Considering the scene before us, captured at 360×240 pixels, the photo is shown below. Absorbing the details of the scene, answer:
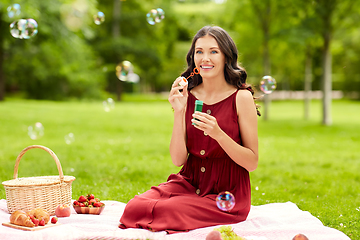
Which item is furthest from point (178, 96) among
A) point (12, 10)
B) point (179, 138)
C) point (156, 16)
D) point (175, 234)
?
point (12, 10)

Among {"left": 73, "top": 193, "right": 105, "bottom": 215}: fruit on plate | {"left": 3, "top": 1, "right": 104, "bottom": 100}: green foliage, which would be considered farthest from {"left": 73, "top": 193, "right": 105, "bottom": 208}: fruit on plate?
{"left": 3, "top": 1, "right": 104, "bottom": 100}: green foliage

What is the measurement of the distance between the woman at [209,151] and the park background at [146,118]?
126 centimetres

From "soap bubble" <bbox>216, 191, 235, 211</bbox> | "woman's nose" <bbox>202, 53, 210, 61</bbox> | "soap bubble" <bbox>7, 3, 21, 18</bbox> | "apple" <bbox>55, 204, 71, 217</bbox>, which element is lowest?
"apple" <bbox>55, 204, 71, 217</bbox>

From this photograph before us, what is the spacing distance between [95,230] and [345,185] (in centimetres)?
404

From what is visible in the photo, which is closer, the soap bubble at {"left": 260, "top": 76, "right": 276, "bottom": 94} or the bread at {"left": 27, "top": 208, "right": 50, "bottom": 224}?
the bread at {"left": 27, "top": 208, "right": 50, "bottom": 224}

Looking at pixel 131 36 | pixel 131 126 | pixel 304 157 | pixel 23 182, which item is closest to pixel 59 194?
pixel 23 182

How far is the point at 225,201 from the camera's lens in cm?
315

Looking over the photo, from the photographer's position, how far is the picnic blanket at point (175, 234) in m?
3.14

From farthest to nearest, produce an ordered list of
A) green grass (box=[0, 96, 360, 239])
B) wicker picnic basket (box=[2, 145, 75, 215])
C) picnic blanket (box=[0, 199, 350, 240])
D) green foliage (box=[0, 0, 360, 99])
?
green foliage (box=[0, 0, 360, 99]), green grass (box=[0, 96, 360, 239]), wicker picnic basket (box=[2, 145, 75, 215]), picnic blanket (box=[0, 199, 350, 240])

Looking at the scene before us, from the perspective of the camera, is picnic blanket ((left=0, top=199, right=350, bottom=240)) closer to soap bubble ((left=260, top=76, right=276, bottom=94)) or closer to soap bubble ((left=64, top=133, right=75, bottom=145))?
soap bubble ((left=260, top=76, right=276, bottom=94))

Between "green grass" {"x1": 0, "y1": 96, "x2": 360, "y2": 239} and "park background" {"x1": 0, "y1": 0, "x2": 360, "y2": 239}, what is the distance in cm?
2

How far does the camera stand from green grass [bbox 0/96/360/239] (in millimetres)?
5180

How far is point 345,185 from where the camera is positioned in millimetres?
5945

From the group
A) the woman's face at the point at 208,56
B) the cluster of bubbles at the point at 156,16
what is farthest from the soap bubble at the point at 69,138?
the woman's face at the point at 208,56
